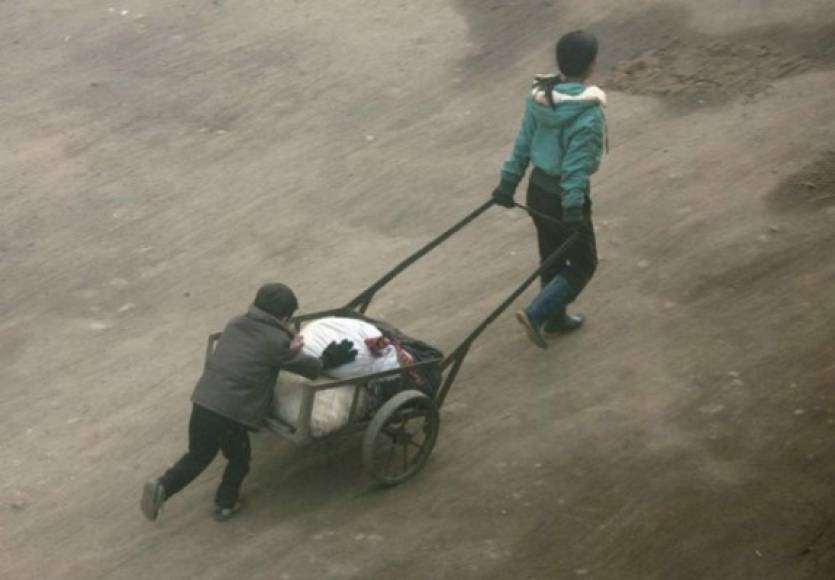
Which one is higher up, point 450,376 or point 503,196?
point 503,196

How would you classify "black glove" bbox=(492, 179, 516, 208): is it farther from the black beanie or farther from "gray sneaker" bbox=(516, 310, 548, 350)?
the black beanie

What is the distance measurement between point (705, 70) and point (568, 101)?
14.8 feet

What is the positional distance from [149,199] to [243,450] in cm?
427

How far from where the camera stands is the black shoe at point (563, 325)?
8102 millimetres

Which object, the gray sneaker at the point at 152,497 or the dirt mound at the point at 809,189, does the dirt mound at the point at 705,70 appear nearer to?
the dirt mound at the point at 809,189

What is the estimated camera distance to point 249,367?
6488 millimetres

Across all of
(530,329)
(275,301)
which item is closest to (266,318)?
(275,301)

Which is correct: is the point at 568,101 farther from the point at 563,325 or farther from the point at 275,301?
the point at 275,301

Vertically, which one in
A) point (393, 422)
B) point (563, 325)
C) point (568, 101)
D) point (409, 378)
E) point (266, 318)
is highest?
point (568, 101)

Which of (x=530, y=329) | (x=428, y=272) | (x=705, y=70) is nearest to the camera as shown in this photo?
(x=530, y=329)

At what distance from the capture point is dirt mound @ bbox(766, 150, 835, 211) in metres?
9.27

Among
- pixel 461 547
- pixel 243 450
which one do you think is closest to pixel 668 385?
pixel 461 547

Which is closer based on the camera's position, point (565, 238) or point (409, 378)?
point (409, 378)

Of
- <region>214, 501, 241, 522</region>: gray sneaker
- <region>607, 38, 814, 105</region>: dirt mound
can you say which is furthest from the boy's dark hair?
<region>607, 38, 814, 105</region>: dirt mound
